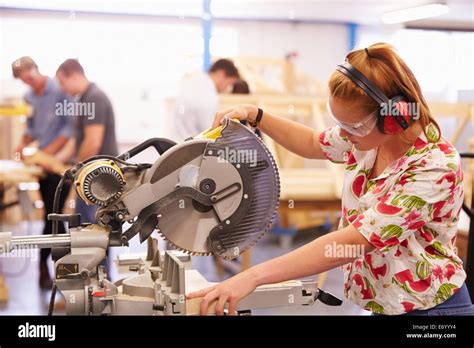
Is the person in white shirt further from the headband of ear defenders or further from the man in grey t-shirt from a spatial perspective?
the headband of ear defenders

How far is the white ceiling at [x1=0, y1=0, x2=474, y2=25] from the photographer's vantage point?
197 inches

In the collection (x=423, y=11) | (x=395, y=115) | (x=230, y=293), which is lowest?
(x=230, y=293)

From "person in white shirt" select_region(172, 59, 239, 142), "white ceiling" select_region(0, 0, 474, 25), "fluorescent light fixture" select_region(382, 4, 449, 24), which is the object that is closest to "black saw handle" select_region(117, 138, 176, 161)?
"person in white shirt" select_region(172, 59, 239, 142)

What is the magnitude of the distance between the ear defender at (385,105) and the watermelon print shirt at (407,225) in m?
0.08

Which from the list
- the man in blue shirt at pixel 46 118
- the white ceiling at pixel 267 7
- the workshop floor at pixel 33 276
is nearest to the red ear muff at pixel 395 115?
Answer: the workshop floor at pixel 33 276

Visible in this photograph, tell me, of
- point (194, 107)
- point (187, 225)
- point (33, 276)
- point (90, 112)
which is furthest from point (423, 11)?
point (187, 225)

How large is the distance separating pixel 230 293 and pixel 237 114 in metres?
0.50

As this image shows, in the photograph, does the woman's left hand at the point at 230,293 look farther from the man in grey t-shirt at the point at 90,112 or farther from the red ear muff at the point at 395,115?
the man in grey t-shirt at the point at 90,112

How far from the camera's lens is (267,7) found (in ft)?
27.1

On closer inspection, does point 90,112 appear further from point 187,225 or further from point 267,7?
point 267,7

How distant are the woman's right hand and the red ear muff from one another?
15.6 inches

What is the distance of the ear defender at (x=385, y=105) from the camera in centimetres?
141
